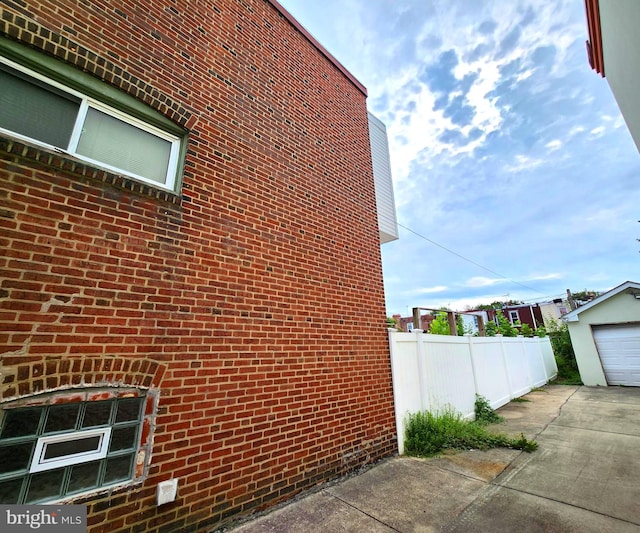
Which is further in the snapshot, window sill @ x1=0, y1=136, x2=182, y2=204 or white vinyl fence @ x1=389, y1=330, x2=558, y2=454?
white vinyl fence @ x1=389, y1=330, x2=558, y2=454

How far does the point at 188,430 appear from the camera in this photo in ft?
8.44

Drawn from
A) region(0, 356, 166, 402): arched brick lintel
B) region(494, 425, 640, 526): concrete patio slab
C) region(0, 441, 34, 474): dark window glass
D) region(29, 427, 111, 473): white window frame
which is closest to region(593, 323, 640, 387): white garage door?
region(494, 425, 640, 526): concrete patio slab

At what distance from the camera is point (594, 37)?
4727 mm

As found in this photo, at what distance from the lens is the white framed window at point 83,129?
94.3 inches

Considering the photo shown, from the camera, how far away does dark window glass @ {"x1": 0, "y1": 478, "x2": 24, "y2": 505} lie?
6.10 ft

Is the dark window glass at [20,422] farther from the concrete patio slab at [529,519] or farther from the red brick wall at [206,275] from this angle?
the concrete patio slab at [529,519]

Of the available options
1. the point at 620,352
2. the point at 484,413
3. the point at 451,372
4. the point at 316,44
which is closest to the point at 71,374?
the point at 316,44

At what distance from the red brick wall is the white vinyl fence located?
48 centimetres

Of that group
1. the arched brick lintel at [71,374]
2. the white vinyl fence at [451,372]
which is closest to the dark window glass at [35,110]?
the arched brick lintel at [71,374]

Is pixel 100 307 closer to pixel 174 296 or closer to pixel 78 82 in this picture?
pixel 174 296

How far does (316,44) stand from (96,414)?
6.65 meters

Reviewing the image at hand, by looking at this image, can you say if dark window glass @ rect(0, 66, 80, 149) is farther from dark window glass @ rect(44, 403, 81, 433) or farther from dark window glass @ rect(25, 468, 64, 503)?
dark window glass @ rect(25, 468, 64, 503)

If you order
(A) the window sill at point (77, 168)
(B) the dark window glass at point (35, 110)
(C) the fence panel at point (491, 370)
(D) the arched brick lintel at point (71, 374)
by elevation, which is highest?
(B) the dark window glass at point (35, 110)

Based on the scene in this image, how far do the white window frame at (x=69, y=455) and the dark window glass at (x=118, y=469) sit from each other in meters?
0.09
